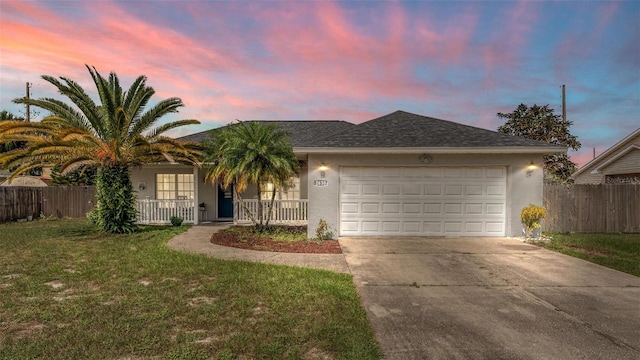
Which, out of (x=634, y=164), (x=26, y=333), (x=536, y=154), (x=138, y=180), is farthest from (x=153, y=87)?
(x=634, y=164)

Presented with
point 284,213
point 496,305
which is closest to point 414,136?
point 284,213

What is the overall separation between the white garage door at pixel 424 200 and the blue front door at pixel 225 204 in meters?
6.94

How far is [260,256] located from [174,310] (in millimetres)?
3484

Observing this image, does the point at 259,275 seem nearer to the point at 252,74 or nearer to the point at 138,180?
the point at 252,74

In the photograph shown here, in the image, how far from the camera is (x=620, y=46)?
12008 mm

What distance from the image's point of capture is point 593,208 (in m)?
11.8

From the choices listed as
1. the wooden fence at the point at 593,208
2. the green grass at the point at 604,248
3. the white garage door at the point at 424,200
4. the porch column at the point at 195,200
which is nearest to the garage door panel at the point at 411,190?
the white garage door at the point at 424,200

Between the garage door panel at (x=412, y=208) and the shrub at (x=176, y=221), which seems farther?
the shrub at (x=176, y=221)

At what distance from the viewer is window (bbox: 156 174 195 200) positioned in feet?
48.4

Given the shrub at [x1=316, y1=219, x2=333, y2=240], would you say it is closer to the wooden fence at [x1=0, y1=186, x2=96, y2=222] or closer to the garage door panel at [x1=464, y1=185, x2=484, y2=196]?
the garage door panel at [x1=464, y1=185, x2=484, y2=196]

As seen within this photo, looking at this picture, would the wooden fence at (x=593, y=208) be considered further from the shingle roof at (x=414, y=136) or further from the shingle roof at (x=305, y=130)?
the shingle roof at (x=305, y=130)

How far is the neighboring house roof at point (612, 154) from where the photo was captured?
51.1ft

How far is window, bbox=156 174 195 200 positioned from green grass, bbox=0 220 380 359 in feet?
23.8

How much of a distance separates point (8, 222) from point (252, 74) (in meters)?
13.2
